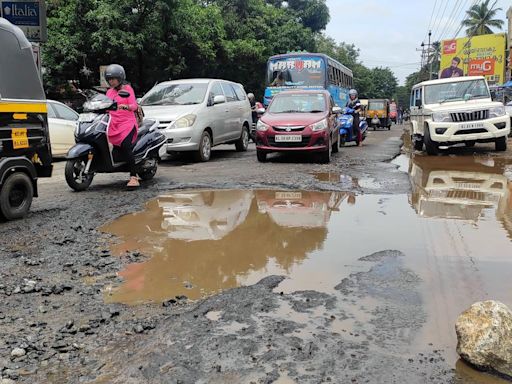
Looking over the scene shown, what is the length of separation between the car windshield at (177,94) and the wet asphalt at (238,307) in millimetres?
5319

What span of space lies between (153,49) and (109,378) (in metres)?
17.4

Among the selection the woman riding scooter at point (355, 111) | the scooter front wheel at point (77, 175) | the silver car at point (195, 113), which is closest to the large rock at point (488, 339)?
the scooter front wheel at point (77, 175)

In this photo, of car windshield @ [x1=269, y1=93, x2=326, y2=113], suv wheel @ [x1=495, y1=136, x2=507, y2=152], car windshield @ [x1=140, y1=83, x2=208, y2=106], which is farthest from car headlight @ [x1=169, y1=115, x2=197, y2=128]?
suv wheel @ [x1=495, y1=136, x2=507, y2=152]

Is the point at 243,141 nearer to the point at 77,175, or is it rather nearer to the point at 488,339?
the point at 77,175

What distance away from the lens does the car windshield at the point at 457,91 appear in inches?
499

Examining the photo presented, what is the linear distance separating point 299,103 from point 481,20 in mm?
48089

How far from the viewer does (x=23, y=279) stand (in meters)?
3.90

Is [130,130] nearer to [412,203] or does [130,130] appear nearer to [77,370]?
[412,203]

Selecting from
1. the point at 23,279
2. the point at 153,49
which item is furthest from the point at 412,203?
the point at 153,49

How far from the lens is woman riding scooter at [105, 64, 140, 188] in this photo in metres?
7.32

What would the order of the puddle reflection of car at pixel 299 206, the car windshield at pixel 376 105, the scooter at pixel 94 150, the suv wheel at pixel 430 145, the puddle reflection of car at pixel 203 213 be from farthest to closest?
the car windshield at pixel 376 105
the suv wheel at pixel 430 145
the scooter at pixel 94 150
the puddle reflection of car at pixel 299 206
the puddle reflection of car at pixel 203 213

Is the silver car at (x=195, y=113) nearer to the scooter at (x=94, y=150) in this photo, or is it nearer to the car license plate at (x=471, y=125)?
the scooter at (x=94, y=150)

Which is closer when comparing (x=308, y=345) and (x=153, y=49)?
(x=308, y=345)

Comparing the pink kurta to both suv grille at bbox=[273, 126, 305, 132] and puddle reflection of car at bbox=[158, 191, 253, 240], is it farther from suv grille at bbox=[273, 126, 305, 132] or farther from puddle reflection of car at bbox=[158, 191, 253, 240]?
suv grille at bbox=[273, 126, 305, 132]
